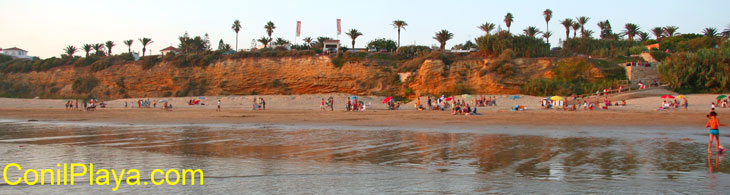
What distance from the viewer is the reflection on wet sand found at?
844 cm

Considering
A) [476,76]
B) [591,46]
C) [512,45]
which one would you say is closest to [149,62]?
[476,76]

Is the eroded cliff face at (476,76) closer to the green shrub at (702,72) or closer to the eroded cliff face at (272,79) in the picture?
the eroded cliff face at (272,79)

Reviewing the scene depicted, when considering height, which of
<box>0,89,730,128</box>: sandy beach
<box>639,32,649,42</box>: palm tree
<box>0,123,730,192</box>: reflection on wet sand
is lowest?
<box>0,123,730,192</box>: reflection on wet sand

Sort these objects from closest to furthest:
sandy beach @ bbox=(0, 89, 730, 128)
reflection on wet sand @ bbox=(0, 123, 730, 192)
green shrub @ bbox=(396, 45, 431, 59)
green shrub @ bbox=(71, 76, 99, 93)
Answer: reflection on wet sand @ bbox=(0, 123, 730, 192), sandy beach @ bbox=(0, 89, 730, 128), green shrub @ bbox=(396, 45, 431, 59), green shrub @ bbox=(71, 76, 99, 93)

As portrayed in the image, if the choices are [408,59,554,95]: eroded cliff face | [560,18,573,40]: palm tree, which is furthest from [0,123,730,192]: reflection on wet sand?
[560,18,573,40]: palm tree

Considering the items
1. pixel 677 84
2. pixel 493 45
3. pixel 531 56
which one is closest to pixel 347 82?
pixel 493 45

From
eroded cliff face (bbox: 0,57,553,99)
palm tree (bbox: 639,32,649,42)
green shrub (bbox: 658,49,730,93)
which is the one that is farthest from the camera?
palm tree (bbox: 639,32,649,42)

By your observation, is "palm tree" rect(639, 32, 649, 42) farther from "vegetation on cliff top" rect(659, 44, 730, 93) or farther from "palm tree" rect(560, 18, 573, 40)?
"vegetation on cliff top" rect(659, 44, 730, 93)

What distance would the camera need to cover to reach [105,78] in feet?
175

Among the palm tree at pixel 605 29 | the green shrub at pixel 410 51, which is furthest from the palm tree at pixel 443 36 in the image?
the palm tree at pixel 605 29

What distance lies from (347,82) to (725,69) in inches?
1146

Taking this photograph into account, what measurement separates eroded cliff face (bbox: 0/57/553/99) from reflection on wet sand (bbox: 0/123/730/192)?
25619mm

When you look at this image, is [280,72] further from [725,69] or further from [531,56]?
[725,69]

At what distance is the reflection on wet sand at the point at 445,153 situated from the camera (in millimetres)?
8438
